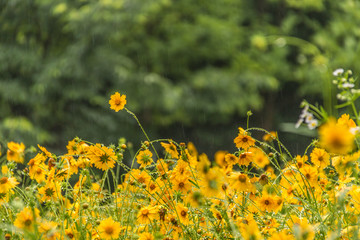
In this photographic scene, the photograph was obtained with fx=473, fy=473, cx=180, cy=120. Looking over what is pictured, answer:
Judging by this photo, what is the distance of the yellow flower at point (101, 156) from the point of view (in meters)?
1.21

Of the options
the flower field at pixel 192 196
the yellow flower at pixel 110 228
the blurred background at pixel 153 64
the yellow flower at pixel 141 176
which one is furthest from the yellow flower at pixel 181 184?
the blurred background at pixel 153 64

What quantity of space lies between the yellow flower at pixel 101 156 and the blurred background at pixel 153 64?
14.7 feet

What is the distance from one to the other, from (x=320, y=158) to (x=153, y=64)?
582 cm

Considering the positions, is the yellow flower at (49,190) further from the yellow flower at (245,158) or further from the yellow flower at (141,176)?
the yellow flower at (245,158)

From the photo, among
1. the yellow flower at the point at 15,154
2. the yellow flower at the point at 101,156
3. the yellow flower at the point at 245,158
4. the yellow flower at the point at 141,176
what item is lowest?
the yellow flower at the point at 245,158

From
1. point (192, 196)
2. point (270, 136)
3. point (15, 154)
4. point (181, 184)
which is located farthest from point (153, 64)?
point (192, 196)

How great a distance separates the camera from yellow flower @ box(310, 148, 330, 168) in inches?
51.1

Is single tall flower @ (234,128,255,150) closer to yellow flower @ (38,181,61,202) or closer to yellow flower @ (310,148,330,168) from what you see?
yellow flower @ (310,148,330,168)

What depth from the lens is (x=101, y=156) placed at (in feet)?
4.03

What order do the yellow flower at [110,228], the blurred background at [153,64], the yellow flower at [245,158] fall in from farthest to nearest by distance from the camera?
1. the blurred background at [153,64]
2. the yellow flower at [245,158]
3. the yellow flower at [110,228]

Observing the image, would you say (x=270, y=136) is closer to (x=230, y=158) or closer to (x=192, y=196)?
(x=230, y=158)

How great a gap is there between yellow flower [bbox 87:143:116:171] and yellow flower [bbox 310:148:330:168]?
1.79 ft

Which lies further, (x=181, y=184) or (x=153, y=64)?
(x=153, y=64)

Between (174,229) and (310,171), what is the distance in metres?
0.40
